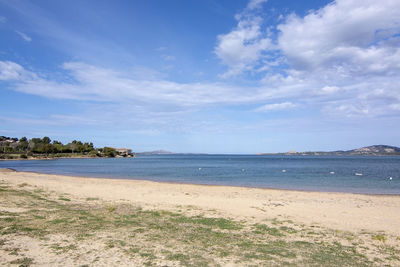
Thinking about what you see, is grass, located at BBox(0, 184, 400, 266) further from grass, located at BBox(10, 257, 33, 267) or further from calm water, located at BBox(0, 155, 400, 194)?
calm water, located at BBox(0, 155, 400, 194)

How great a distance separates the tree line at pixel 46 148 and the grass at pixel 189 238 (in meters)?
143

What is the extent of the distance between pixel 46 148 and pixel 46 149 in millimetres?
547

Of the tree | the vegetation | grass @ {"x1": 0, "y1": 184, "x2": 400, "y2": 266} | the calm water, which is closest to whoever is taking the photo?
grass @ {"x1": 0, "y1": 184, "x2": 400, "y2": 266}

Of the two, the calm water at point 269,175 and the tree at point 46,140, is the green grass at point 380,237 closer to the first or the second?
the calm water at point 269,175

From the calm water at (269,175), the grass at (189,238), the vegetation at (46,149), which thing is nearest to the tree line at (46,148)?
the vegetation at (46,149)

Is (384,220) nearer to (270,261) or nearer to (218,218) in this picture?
(218,218)

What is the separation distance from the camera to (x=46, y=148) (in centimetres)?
14500

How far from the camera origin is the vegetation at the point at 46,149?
140 metres

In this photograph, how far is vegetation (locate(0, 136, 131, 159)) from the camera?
459 ft

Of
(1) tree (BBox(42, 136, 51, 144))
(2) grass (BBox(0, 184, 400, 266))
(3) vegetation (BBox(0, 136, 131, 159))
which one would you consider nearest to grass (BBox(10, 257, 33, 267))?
(2) grass (BBox(0, 184, 400, 266))

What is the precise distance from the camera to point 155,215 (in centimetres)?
1133

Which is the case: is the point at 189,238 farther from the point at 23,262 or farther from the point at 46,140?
the point at 46,140

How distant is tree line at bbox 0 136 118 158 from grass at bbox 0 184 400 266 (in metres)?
143

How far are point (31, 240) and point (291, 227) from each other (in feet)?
27.5
